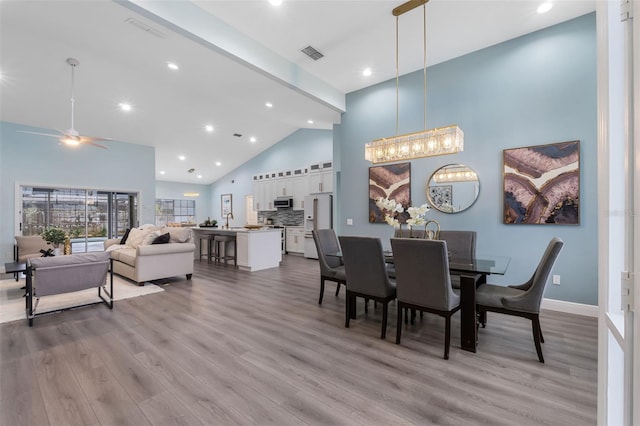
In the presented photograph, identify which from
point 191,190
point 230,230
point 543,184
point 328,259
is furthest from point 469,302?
point 191,190

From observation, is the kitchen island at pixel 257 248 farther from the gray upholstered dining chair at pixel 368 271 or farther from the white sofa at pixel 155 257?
the gray upholstered dining chair at pixel 368 271

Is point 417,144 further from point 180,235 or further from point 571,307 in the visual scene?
point 180,235

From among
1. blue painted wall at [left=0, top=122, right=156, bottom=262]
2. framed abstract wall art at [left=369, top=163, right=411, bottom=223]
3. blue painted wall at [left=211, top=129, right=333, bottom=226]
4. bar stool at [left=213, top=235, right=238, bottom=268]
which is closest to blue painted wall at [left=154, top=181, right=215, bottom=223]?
blue painted wall at [left=211, top=129, right=333, bottom=226]

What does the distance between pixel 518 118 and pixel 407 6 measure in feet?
6.71

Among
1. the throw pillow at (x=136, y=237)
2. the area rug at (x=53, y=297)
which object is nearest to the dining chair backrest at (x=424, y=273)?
the area rug at (x=53, y=297)

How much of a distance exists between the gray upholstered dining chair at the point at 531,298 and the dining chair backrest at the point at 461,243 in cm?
81

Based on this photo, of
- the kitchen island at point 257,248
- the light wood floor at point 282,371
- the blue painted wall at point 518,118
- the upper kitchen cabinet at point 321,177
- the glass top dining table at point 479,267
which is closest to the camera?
the light wood floor at point 282,371

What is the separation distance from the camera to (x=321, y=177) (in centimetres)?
791

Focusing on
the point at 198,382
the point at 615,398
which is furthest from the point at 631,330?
the point at 198,382

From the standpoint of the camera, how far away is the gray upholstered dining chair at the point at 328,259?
3.44 m

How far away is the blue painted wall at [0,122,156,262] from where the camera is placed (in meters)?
5.91

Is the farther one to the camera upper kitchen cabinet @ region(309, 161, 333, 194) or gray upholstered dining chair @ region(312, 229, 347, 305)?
upper kitchen cabinet @ region(309, 161, 333, 194)

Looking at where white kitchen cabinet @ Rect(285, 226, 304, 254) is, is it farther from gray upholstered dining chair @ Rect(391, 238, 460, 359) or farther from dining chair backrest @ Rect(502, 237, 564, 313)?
dining chair backrest @ Rect(502, 237, 564, 313)

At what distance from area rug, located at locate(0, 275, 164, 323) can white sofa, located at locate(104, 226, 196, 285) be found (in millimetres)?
192
